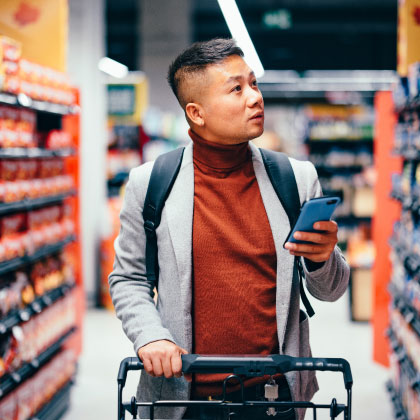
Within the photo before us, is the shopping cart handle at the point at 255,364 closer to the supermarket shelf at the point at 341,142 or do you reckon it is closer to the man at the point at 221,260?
the man at the point at 221,260

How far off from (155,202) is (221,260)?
0.25 meters

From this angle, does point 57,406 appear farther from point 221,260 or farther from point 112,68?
point 112,68

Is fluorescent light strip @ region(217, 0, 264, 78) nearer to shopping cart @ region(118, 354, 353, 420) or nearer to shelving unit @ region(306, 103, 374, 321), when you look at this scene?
shelving unit @ region(306, 103, 374, 321)

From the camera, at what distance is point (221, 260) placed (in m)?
1.87

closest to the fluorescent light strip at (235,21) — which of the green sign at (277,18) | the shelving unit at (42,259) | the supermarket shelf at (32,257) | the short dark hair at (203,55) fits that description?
the green sign at (277,18)

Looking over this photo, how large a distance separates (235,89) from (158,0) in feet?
39.7

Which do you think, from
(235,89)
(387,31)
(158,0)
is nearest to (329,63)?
(387,31)

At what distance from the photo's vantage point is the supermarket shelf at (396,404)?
14.3ft

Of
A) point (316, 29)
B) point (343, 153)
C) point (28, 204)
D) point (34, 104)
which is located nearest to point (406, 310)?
point (28, 204)

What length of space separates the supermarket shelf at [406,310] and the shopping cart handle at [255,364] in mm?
2299

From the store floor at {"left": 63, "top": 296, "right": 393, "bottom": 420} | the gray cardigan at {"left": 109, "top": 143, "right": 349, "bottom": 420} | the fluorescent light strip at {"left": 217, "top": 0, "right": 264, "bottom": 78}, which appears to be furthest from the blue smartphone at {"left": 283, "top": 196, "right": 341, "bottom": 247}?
the fluorescent light strip at {"left": 217, "top": 0, "right": 264, "bottom": 78}

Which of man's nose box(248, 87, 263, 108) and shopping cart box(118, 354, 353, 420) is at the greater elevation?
man's nose box(248, 87, 263, 108)

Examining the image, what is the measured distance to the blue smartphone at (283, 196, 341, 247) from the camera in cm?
155

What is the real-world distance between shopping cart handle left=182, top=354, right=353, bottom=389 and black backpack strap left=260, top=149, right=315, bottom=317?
25 centimetres
